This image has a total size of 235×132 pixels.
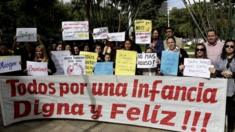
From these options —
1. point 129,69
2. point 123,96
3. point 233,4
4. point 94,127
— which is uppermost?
point 233,4

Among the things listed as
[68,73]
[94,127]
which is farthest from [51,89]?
[94,127]

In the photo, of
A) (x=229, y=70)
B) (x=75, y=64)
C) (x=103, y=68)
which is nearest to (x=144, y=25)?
(x=103, y=68)

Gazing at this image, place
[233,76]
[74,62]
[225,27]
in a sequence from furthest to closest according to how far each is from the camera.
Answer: [225,27], [74,62], [233,76]

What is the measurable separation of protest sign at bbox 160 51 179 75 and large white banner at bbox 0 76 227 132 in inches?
8.1

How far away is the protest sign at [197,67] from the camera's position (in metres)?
7.46

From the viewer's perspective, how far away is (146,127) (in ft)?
26.9

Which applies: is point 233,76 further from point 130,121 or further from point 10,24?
point 10,24

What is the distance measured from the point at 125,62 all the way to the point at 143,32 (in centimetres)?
184

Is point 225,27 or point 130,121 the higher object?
point 225,27

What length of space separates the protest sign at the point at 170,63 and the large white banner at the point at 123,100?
205 mm

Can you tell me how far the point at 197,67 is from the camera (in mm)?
7559

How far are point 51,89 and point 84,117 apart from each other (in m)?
0.87

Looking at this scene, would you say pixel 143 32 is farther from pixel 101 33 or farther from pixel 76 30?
pixel 76 30

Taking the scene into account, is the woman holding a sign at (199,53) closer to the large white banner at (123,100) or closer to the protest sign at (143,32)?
the large white banner at (123,100)
